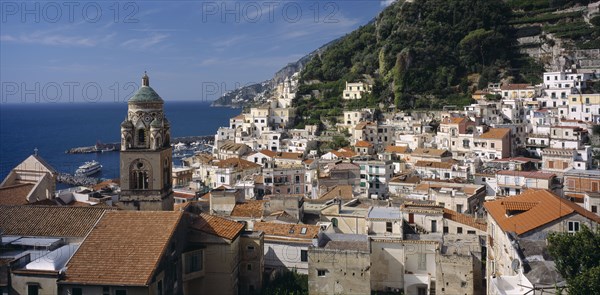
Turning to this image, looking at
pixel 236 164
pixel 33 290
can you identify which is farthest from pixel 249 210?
pixel 236 164

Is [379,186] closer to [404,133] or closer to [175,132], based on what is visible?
[404,133]

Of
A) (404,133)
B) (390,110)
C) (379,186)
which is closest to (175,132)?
(390,110)

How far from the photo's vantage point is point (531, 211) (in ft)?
61.5

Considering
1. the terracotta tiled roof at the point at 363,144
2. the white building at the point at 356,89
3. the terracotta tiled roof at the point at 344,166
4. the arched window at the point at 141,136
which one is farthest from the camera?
the white building at the point at 356,89

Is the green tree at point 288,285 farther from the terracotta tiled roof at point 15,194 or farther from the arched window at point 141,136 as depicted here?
the terracotta tiled roof at point 15,194

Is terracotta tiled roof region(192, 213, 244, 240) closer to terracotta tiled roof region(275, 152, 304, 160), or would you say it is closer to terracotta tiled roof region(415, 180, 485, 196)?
terracotta tiled roof region(415, 180, 485, 196)

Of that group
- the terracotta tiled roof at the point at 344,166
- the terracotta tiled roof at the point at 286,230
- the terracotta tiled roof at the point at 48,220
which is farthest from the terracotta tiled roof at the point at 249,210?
the terracotta tiled roof at the point at 344,166

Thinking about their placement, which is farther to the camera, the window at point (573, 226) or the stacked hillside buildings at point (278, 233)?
the window at point (573, 226)

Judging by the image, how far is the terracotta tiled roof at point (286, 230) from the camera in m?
20.2

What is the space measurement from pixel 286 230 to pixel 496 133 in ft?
108

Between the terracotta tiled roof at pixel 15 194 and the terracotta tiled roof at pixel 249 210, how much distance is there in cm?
932

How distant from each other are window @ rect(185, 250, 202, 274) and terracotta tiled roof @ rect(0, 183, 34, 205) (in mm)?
10009

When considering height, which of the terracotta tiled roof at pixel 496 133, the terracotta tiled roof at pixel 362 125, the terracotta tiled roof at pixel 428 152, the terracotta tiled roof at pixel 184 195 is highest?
the terracotta tiled roof at pixel 362 125

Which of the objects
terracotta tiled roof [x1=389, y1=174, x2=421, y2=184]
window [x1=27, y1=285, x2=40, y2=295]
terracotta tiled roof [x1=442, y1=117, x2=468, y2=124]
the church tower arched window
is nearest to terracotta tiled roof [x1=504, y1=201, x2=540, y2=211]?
the church tower arched window
